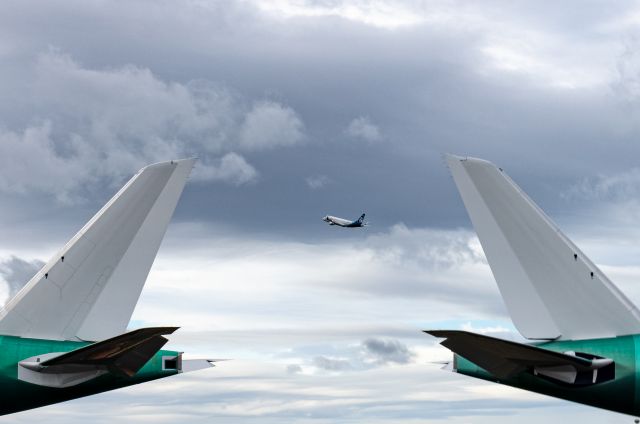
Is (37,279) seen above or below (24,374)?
above

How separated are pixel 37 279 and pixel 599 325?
25.9 meters

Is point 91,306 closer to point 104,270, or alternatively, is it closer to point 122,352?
point 104,270

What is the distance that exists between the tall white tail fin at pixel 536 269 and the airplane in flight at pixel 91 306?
48.8 feet

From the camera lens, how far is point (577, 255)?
4322 cm

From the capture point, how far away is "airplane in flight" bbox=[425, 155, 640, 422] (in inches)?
1624

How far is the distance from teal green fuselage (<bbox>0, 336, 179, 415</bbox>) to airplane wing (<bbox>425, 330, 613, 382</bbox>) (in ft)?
56.5

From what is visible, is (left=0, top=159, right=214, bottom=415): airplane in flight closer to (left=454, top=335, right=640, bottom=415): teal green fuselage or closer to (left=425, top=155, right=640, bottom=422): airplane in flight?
(left=425, top=155, right=640, bottom=422): airplane in flight

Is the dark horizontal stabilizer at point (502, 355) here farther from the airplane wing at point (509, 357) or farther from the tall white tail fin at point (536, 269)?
the tall white tail fin at point (536, 269)

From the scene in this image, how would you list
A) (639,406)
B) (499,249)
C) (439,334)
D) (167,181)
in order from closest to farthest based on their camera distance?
(439,334) → (639,406) → (499,249) → (167,181)

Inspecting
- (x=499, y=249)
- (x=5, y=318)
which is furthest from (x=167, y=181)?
(x=499, y=249)

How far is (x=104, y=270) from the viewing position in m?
46.8

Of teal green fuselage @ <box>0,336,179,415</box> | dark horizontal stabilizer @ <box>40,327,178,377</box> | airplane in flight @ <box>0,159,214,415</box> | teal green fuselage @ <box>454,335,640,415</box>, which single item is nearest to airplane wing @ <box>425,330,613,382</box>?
teal green fuselage @ <box>454,335,640,415</box>

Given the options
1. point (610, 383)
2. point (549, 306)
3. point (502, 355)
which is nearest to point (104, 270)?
point (502, 355)

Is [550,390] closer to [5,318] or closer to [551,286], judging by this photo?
[551,286]
